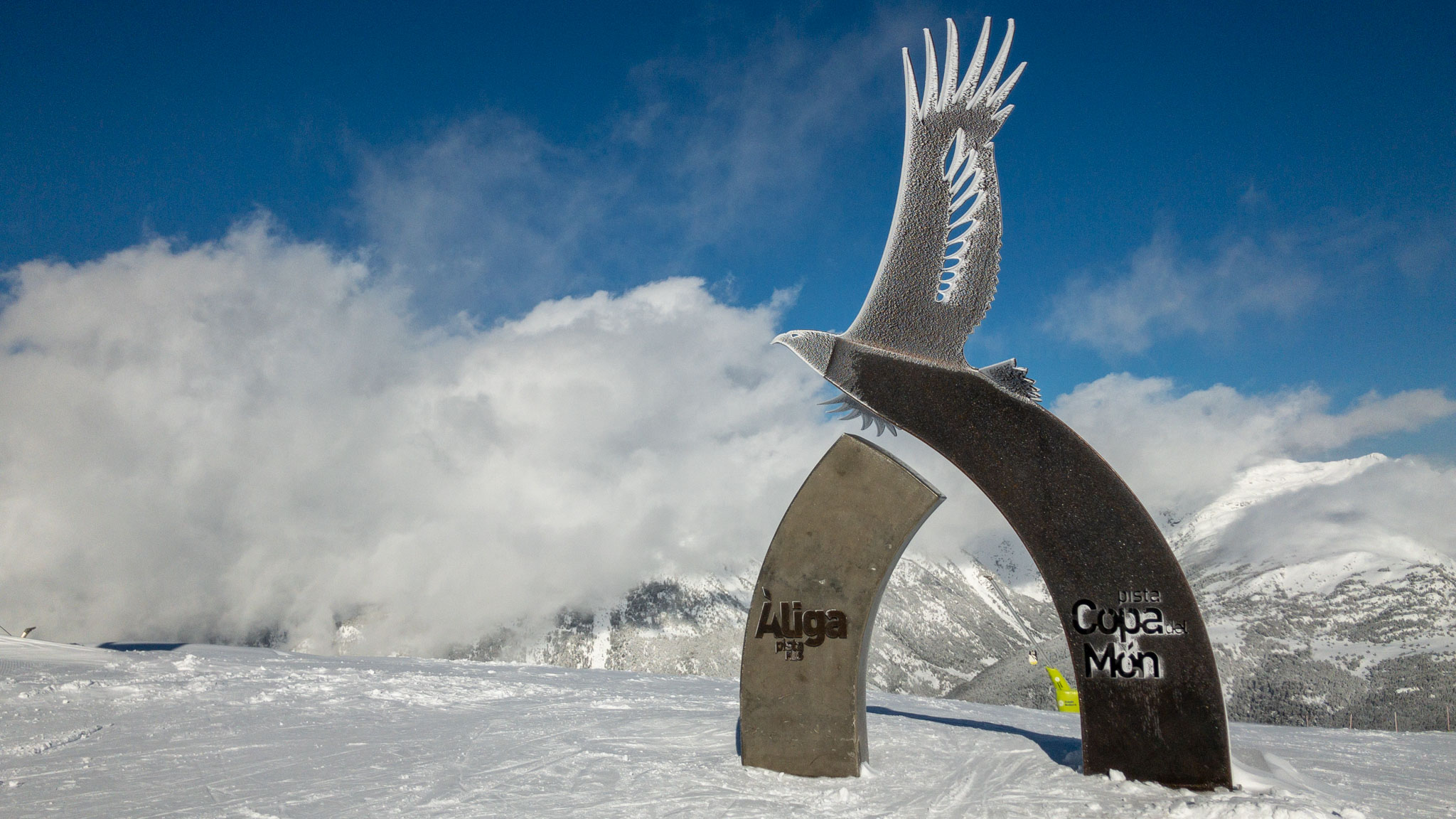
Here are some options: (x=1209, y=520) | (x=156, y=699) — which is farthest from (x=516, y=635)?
(x=156, y=699)

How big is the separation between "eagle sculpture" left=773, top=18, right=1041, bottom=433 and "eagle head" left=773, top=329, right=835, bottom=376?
21mm

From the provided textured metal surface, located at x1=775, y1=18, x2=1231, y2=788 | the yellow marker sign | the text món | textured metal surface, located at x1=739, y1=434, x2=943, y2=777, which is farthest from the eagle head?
the yellow marker sign

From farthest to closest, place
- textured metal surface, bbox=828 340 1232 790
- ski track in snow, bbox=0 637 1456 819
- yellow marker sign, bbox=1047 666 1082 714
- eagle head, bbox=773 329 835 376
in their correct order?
yellow marker sign, bbox=1047 666 1082 714, eagle head, bbox=773 329 835 376, textured metal surface, bbox=828 340 1232 790, ski track in snow, bbox=0 637 1456 819

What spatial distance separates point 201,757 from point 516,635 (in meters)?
200

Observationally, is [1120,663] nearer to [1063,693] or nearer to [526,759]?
[526,759]

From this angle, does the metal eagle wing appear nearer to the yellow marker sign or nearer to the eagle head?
the eagle head

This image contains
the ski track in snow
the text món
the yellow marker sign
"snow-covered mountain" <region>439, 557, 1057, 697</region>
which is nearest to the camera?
the ski track in snow

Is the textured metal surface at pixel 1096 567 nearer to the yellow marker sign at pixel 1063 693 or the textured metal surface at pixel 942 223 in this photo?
the textured metal surface at pixel 942 223

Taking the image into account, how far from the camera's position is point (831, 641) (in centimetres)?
866

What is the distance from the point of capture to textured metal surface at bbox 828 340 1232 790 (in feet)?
26.5

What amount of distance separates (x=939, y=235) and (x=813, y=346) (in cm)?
203

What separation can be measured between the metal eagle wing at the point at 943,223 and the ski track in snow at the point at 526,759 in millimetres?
4886

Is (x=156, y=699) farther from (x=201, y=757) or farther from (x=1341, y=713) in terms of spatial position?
(x=1341, y=713)

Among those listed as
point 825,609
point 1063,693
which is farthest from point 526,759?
point 1063,693
